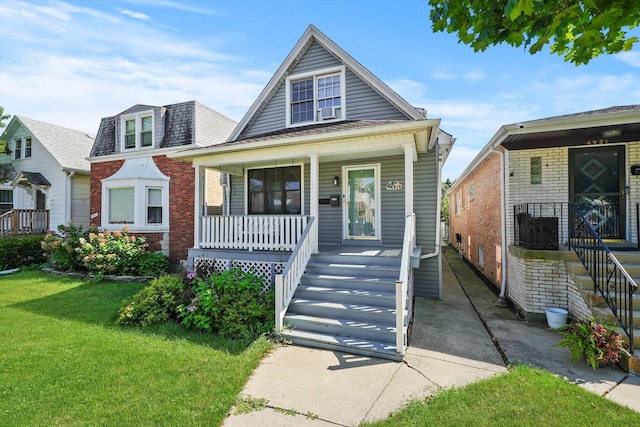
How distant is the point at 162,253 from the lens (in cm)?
1182

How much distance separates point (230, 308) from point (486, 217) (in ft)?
27.8

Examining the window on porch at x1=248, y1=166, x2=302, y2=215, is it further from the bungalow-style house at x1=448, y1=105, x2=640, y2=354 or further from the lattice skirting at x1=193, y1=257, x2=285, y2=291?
the bungalow-style house at x1=448, y1=105, x2=640, y2=354

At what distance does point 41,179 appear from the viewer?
14422 mm

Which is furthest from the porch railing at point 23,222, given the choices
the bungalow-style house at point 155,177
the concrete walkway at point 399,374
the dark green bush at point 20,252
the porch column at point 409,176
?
the porch column at point 409,176

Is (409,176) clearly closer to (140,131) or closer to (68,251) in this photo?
(68,251)

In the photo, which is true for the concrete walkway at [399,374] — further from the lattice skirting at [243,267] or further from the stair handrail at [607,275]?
the lattice skirting at [243,267]

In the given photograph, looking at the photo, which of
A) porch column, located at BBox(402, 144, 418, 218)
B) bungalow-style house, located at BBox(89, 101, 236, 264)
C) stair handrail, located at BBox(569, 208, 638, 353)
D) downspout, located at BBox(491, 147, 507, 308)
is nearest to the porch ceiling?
downspout, located at BBox(491, 147, 507, 308)

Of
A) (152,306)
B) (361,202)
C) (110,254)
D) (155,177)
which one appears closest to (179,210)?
(155,177)

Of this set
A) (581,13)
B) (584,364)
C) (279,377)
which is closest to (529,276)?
(584,364)

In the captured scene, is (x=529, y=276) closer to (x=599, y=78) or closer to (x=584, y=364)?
(x=584, y=364)

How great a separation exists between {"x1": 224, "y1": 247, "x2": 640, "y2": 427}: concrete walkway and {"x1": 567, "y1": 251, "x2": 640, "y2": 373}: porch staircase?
0.77 meters

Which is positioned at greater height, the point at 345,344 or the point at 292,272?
the point at 292,272

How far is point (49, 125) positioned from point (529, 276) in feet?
73.2

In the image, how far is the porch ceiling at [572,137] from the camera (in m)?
6.24
